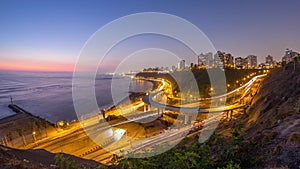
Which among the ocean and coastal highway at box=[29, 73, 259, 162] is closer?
coastal highway at box=[29, 73, 259, 162]

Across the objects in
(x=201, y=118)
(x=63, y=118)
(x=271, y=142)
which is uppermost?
(x=271, y=142)

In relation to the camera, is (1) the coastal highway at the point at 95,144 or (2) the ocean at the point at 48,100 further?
(2) the ocean at the point at 48,100

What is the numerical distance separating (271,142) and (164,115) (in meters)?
24.5

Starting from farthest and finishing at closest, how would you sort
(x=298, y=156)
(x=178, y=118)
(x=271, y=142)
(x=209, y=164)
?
(x=178, y=118) → (x=271, y=142) → (x=298, y=156) → (x=209, y=164)

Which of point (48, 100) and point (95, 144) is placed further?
point (48, 100)

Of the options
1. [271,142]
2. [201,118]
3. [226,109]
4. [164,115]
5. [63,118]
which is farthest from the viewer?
[63,118]

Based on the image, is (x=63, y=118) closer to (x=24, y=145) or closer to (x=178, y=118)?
(x=24, y=145)

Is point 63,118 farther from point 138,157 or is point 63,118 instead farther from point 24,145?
point 138,157

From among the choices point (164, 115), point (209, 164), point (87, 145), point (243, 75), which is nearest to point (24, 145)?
point (87, 145)

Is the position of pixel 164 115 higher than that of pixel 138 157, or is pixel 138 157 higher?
pixel 138 157

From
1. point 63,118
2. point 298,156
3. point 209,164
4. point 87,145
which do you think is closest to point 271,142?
point 298,156

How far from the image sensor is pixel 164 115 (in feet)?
95.7

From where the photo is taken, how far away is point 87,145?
1869cm

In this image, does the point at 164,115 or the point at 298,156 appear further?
the point at 164,115
